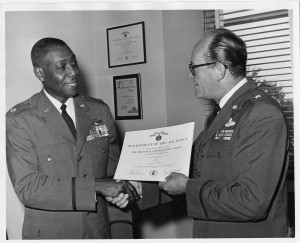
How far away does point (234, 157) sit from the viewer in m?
1.62

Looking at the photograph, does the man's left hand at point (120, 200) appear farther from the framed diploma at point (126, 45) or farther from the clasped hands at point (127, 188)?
the framed diploma at point (126, 45)

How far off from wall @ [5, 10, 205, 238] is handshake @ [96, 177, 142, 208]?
3.43ft

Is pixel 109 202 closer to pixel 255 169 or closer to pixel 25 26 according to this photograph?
pixel 255 169

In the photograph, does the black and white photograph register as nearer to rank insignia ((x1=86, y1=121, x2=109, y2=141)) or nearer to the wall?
rank insignia ((x1=86, y1=121, x2=109, y2=141))

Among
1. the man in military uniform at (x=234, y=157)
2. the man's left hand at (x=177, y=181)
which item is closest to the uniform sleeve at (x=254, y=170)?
the man in military uniform at (x=234, y=157)

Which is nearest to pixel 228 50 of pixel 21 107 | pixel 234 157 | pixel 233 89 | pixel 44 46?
pixel 233 89

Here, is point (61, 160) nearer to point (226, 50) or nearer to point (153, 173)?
point (153, 173)

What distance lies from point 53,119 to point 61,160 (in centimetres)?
22

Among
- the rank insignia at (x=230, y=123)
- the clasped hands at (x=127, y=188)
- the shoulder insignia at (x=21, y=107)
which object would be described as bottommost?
the clasped hands at (x=127, y=188)

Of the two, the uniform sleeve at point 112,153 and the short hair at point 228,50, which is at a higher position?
the short hair at point 228,50

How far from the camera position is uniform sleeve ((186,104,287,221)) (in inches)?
60.2

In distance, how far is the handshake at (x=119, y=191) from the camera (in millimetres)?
1906

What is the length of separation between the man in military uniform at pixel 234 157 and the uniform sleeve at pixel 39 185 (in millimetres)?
404
